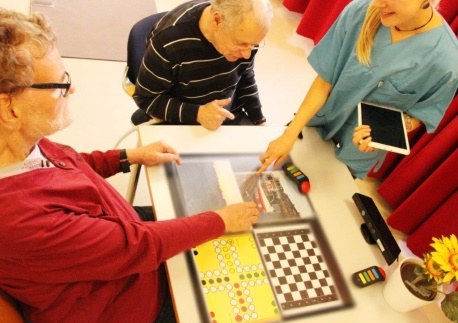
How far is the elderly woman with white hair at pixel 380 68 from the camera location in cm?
117

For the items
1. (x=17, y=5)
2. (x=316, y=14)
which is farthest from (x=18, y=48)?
(x=316, y=14)

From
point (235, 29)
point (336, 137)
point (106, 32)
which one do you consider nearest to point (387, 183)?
point (336, 137)

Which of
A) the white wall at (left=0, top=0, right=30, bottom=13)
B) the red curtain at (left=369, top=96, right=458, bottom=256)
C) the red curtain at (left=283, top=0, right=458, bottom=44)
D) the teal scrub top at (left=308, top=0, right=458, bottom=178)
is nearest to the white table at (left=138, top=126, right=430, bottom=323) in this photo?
the teal scrub top at (left=308, top=0, right=458, bottom=178)

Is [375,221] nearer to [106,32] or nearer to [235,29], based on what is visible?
[235,29]

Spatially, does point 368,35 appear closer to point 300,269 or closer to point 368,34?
point 368,34

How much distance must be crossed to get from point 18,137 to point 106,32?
7.00 feet

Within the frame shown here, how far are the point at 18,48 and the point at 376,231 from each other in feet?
3.37

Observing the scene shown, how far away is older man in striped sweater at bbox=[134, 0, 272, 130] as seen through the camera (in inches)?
49.3

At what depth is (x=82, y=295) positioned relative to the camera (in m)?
0.93

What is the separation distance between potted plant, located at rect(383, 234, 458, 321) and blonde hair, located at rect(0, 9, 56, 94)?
0.97 metres

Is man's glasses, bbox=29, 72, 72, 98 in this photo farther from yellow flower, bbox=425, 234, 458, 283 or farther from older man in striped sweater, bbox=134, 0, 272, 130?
yellow flower, bbox=425, 234, 458, 283

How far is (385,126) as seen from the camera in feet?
3.98

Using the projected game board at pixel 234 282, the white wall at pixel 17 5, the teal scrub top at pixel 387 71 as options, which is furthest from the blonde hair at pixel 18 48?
the white wall at pixel 17 5

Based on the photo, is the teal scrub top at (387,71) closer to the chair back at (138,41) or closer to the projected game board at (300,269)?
the projected game board at (300,269)
